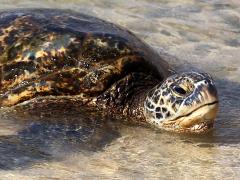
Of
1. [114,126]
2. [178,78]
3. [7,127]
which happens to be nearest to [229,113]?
[178,78]

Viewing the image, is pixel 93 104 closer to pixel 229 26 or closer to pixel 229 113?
pixel 229 113

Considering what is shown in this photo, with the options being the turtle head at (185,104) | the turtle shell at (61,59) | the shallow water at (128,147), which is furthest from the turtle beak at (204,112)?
the turtle shell at (61,59)

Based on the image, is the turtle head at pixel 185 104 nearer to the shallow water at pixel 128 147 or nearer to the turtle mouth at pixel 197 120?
the turtle mouth at pixel 197 120

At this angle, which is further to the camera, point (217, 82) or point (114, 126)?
point (217, 82)

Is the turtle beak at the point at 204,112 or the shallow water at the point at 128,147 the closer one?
the shallow water at the point at 128,147

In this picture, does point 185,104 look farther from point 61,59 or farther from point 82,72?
point 61,59

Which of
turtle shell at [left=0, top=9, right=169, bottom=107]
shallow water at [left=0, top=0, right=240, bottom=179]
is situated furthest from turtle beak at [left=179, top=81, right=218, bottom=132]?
turtle shell at [left=0, top=9, right=169, bottom=107]

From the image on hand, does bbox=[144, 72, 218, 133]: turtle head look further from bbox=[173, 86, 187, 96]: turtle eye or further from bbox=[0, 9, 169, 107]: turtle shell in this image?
bbox=[0, 9, 169, 107]: turtle shell
